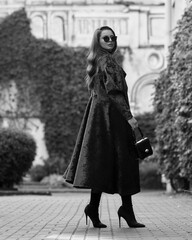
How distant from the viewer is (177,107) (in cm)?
1425

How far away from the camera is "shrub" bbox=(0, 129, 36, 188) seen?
18.7 meters

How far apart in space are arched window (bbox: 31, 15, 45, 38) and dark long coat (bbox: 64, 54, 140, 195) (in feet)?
71.5

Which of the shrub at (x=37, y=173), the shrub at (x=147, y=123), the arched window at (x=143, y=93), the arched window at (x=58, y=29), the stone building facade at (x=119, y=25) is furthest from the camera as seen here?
the arched window at (x=58, y=29)

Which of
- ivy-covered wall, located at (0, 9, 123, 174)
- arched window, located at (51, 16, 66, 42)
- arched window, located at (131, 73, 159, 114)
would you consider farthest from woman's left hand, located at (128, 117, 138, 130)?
arched window, located at (51, 16, 66, 42)

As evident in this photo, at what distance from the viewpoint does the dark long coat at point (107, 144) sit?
7.33 meters

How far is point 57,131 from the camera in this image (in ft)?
93.4

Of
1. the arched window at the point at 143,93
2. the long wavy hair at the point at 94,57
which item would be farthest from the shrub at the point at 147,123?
the long wavy hair at the point at 94,57

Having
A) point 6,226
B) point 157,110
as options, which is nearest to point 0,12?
point 157,110

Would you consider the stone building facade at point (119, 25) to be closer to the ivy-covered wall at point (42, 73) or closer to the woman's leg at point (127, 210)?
the ivy-covered wall at point (42, 73)

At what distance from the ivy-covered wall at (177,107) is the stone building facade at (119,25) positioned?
37.2ft

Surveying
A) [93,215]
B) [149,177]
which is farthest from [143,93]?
[93,215]

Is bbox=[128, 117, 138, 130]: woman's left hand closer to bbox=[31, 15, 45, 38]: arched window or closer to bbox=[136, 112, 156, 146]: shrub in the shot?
bbox=[136, 112, 156, 146]: shrub

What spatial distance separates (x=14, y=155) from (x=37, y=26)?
1140 centimetres

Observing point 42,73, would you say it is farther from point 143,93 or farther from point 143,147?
point 143,147
